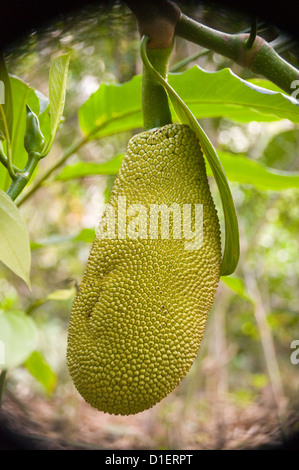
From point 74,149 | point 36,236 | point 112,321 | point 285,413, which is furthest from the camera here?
point 36,236

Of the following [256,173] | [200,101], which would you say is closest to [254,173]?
[256,173]

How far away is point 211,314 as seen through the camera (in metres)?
1.57

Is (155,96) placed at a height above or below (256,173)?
above

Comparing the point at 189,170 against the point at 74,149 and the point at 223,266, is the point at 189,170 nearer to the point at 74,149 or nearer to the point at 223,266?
the point at 223,266

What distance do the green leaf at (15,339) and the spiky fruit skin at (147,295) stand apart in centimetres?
11

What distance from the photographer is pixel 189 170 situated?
0.38 meters

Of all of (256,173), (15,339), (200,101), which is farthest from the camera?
(256,173)

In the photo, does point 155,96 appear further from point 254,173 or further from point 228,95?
point 254,173

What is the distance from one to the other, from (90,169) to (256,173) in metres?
0.26

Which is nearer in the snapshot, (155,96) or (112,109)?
(155,96)

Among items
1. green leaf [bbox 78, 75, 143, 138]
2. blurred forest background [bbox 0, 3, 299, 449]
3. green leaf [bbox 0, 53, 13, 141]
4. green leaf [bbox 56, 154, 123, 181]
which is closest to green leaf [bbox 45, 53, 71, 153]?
green leaf [bbox 0, 53, 13, 141]
